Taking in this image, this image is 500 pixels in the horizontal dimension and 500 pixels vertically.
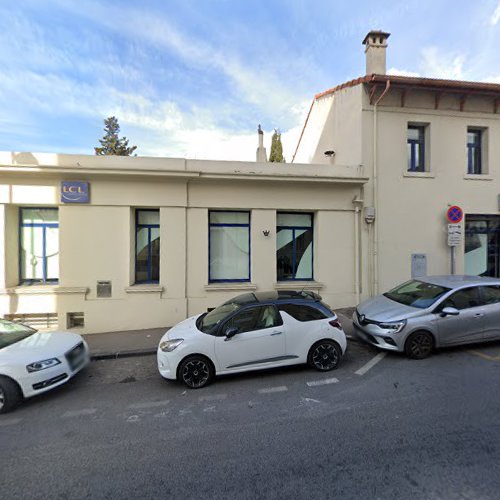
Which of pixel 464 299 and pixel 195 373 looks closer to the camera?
pixel 195 373

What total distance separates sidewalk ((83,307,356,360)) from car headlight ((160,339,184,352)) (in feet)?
5.49

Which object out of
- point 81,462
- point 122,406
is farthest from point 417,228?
point 81,462

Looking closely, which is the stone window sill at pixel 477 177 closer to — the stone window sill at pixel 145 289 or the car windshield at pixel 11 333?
the stone window sill at pixel 145 289

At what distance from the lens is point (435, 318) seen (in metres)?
5.35

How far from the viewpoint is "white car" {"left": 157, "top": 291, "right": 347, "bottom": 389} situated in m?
4.49

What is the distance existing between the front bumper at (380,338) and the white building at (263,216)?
290 cm

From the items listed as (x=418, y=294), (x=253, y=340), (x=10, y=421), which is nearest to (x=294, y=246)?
(x=418, y=294)

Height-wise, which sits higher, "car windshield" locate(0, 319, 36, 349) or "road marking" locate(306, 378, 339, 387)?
"car windshield" locate(0, 319, 36, 349)

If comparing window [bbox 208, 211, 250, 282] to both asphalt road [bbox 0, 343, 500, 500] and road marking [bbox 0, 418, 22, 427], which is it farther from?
road marking [bbox 0, 418, 22, 427]

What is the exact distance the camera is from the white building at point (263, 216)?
740 cm

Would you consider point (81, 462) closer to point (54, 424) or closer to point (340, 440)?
point (54, 424)

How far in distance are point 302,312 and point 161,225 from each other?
15.6 ft

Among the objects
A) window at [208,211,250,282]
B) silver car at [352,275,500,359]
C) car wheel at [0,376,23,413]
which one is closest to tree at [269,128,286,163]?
window at [208,211,250,282]

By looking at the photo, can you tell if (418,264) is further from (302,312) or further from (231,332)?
(231,332)
